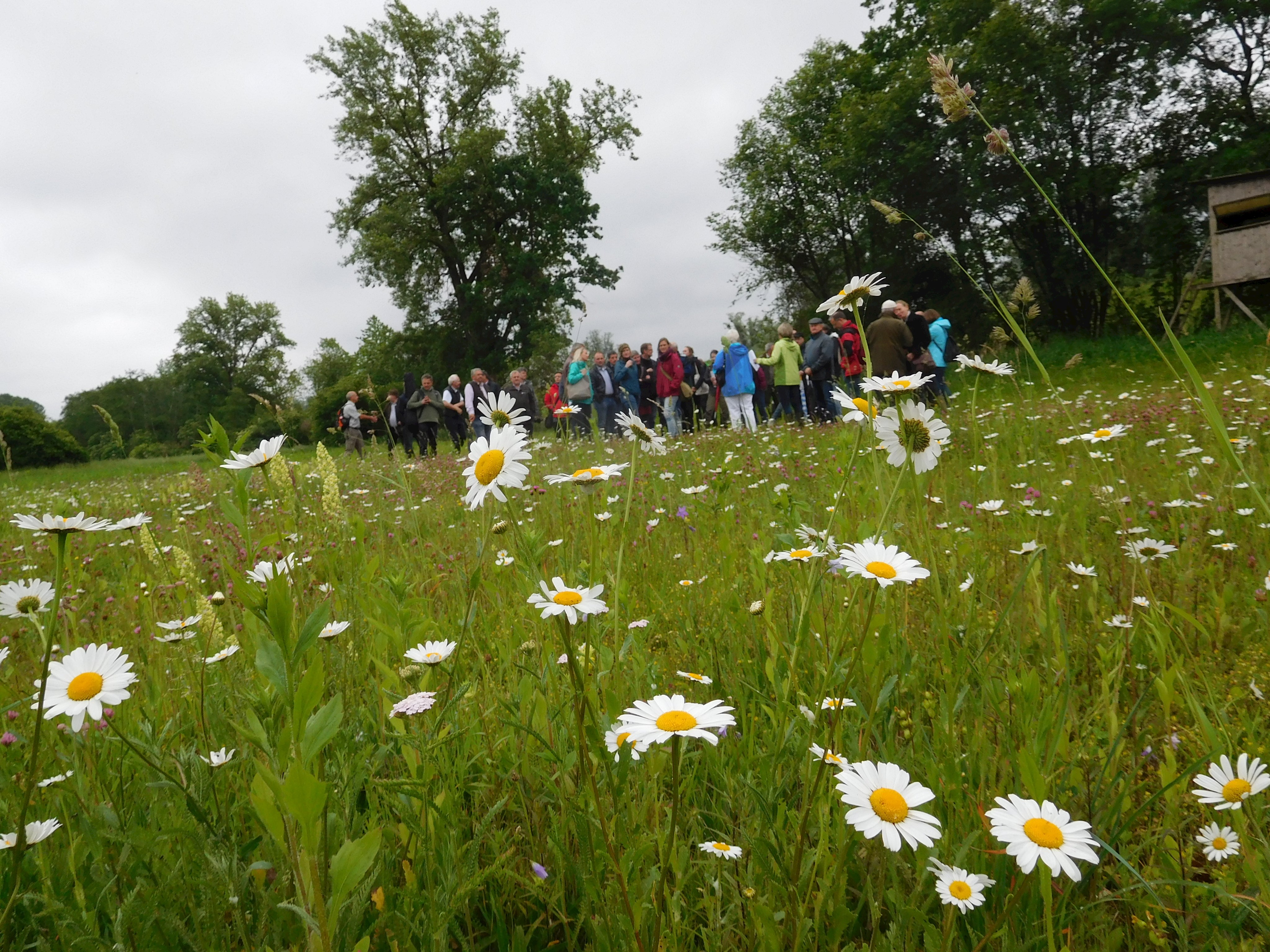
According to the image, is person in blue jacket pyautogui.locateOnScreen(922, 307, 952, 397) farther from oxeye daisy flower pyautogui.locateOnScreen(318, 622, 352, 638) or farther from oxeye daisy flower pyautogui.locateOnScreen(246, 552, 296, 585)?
oxeye daisy flower pyautogui.locateOnScreen(246, 552, 296, 585)

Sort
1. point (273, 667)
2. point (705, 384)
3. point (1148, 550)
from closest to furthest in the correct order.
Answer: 1. point (273, 667)
2. point (1148, 550)
3. point (705, 384)

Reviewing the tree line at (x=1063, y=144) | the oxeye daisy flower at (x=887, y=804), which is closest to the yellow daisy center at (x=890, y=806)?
the oxeye daisy flower at (x=887, y=804)

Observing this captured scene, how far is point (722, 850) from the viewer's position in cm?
116

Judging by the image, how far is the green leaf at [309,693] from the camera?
77cm

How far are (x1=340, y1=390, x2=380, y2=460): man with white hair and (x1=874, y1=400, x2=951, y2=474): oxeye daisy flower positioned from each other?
1225 centimetres

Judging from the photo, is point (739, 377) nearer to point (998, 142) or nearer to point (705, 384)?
point (705, 384)

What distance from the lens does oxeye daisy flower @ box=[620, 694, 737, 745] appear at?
2.76 ft

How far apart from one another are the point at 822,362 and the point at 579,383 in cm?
387

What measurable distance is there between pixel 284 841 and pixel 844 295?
4.56 feet

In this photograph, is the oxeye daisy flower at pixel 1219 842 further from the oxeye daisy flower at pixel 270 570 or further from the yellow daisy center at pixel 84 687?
the yellow daisy center at pixel 84 687

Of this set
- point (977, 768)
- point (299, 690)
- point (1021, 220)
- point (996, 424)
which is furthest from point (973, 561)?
point (1021, 220)

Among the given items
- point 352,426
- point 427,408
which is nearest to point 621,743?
point 427,408

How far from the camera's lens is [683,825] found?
4.43 ft

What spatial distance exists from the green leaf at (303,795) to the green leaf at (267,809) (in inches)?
1.2
